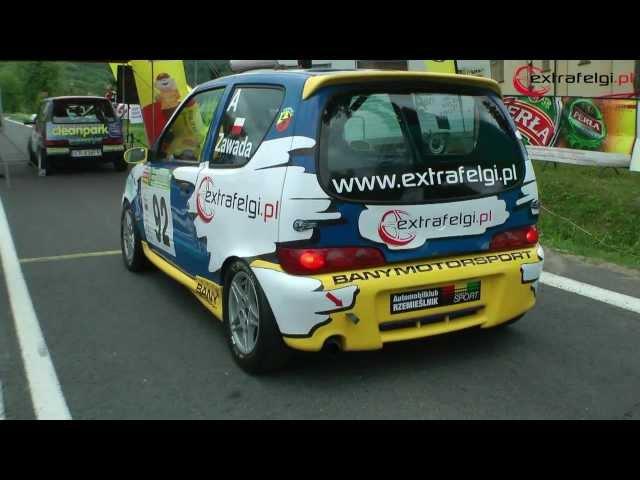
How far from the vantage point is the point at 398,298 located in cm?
382

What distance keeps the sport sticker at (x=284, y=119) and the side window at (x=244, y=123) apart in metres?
0.08

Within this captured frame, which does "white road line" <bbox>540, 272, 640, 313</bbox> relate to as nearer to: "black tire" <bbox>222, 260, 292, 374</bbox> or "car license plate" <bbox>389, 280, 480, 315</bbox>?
"car license plate" <bbox>389, 280, 480, 315</bbox>

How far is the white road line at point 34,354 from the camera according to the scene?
3744 mm

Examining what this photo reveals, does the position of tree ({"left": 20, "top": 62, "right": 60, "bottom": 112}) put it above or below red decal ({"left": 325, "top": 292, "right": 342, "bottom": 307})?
above

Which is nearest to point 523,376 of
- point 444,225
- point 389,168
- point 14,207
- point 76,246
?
point 444,225

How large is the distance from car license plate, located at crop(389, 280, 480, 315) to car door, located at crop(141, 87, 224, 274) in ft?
4.69

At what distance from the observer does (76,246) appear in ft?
25.9

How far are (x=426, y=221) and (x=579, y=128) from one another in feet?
23.6

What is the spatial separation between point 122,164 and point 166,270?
11601mm

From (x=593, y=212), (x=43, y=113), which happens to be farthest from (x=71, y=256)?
(x=43, y=113)

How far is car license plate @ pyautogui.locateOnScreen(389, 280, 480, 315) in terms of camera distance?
12.6 feet

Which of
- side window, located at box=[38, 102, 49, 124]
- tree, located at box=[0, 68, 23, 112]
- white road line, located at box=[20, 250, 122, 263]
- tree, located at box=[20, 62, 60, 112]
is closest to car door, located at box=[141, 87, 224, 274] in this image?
white road line, located at box=[20, 250, 122, 263]

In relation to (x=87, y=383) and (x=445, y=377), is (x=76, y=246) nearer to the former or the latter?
(x=87, y=383)
